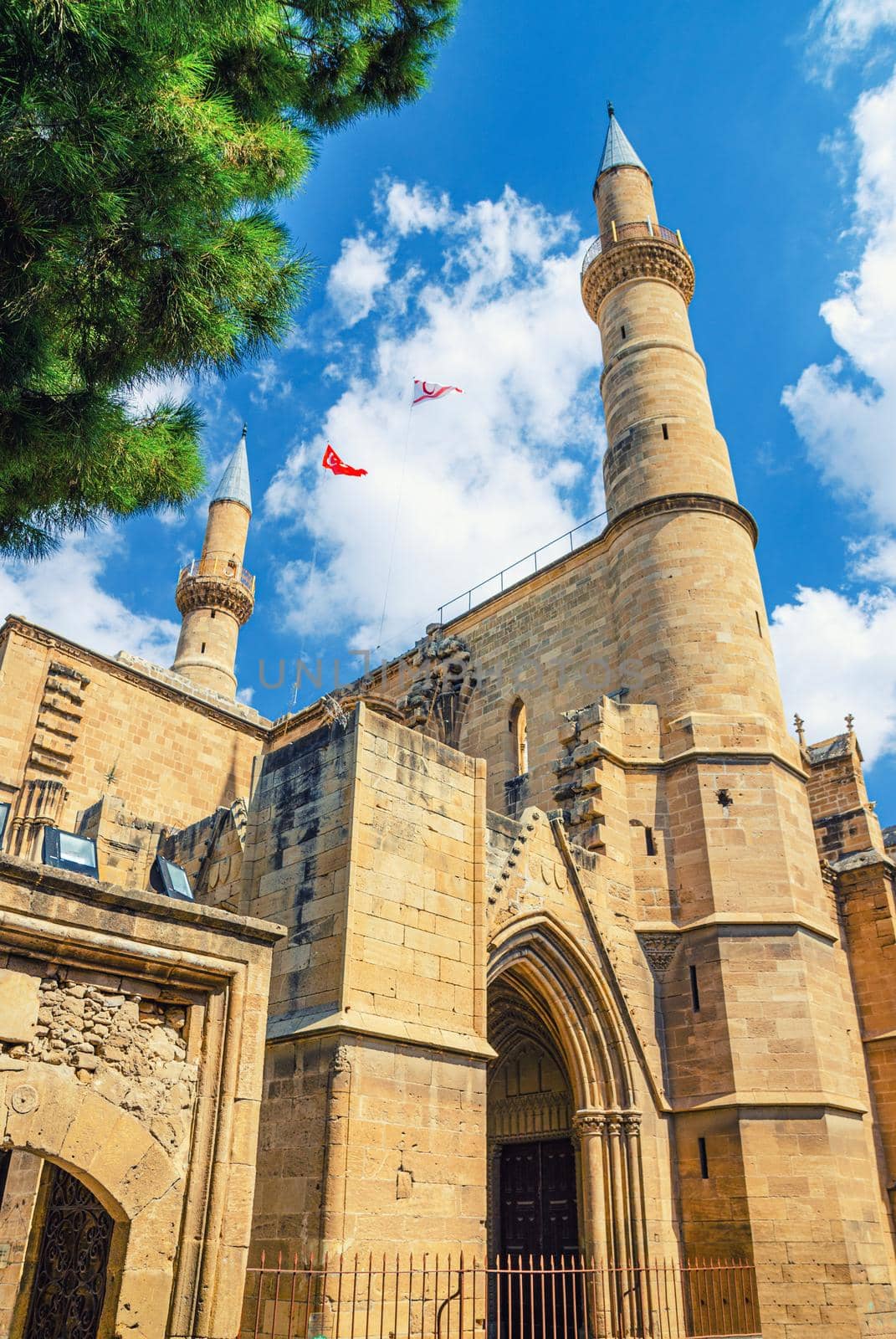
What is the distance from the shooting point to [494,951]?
1017 centimetres

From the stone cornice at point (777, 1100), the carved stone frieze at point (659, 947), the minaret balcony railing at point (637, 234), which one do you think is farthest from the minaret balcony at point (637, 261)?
the stone cornice at point (777, 1100)

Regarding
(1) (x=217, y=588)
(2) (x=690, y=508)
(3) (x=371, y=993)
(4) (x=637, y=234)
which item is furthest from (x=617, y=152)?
(3) (x=371, y=993)

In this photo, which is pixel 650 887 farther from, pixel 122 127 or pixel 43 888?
pixel 122 127

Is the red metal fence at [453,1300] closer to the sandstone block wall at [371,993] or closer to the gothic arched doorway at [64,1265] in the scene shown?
the sandstone block wall at [371,993]

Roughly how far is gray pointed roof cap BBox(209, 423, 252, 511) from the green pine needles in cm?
2173

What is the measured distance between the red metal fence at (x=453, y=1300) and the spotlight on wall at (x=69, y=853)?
8.36 feet

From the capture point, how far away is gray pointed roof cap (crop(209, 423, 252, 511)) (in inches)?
1113

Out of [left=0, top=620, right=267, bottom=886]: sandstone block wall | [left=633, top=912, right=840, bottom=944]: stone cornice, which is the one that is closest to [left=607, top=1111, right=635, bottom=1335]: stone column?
[left=633, top=912, right=840, bottom=944]: stone cornice

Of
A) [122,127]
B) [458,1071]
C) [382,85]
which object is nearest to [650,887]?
[458,1071]

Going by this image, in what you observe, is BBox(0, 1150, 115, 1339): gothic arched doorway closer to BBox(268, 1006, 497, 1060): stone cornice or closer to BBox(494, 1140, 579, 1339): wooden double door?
BBox(268, 1006, 497, 1060): stone cornice

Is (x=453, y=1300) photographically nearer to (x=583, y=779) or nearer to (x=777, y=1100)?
(x=777, y=1100)

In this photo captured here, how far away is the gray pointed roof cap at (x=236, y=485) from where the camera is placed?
28.3 metres

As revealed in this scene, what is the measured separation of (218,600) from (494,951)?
732 inches

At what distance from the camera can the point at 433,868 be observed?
9250 mm
